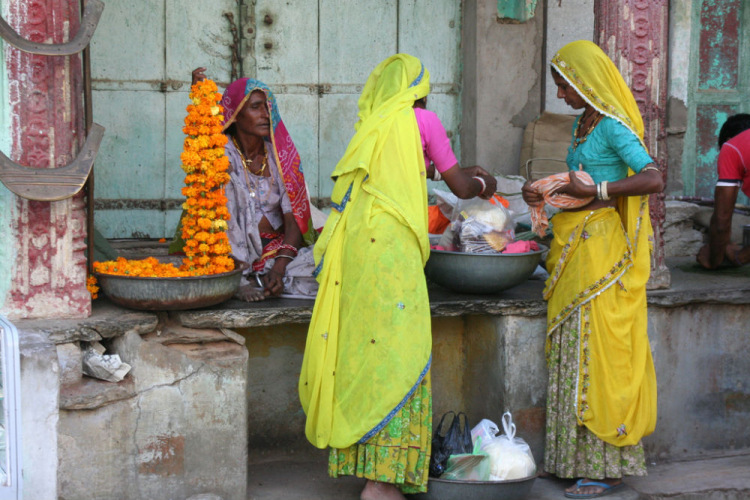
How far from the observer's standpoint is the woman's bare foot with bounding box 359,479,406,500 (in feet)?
13.0

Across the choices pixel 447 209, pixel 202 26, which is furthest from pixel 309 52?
pixel 447 209

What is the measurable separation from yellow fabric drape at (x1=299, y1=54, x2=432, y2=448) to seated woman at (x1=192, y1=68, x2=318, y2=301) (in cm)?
72

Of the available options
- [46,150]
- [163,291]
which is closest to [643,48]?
[163,291]

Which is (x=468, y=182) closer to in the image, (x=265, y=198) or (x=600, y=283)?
(x=600, y=283)

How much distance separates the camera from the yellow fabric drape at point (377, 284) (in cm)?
381

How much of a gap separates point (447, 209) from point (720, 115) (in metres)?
2.40

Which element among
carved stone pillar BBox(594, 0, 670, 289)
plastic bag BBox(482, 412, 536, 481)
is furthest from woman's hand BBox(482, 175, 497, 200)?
plastic bag BBox(482, 412, 536, 481)

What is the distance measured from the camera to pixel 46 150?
3842mm

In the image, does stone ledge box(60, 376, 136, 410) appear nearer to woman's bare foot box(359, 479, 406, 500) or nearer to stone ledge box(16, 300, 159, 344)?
stone ledge box(16, 300, 159, 344)

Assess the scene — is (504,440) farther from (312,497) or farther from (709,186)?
(709,186)

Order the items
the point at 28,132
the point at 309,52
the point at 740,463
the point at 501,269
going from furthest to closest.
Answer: the point at 309,52 → the point at 740,463 → the point at 501,269 → the point at 28,132

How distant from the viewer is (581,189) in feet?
13.4

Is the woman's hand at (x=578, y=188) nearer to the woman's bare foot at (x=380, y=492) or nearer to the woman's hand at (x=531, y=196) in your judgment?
the woman's hand at (x=531, y=196)

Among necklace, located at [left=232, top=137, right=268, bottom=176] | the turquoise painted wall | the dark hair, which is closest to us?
the turquoise painted wall
